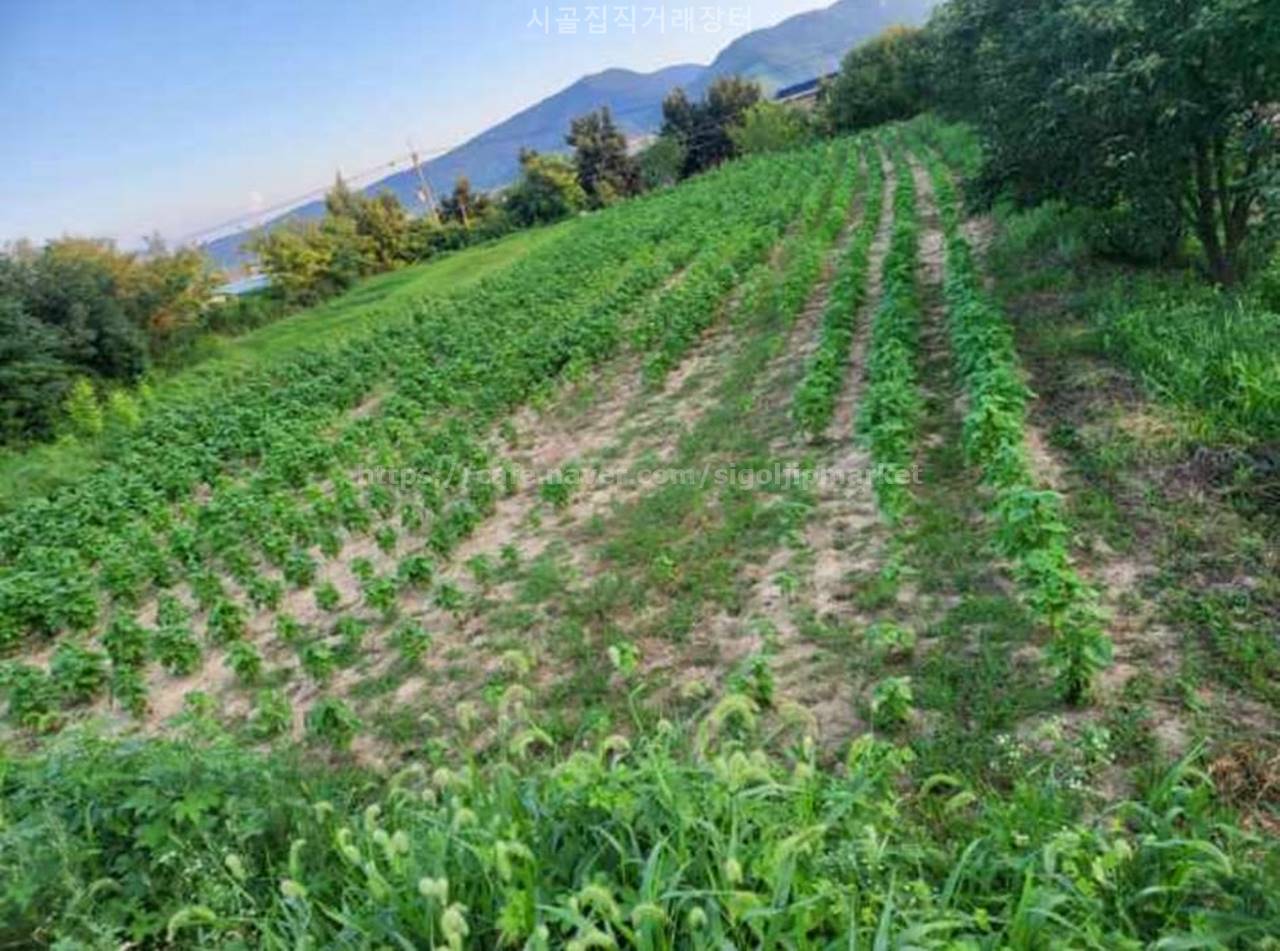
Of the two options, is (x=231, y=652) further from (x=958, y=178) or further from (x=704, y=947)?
(x=958, y=178)

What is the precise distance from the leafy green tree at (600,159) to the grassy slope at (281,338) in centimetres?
1303

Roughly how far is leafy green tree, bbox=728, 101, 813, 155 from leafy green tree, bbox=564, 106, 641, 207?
914 centimetres

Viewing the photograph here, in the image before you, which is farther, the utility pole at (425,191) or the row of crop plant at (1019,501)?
the utility pole at (425,191)

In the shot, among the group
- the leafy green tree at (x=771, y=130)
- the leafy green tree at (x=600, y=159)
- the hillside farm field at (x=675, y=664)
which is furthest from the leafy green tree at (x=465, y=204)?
the hillside farm field at (x=675, y=664)

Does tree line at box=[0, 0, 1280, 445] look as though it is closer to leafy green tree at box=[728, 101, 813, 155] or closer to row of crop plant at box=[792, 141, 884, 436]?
row of crop plant at box=[792, 141, 884, 436]

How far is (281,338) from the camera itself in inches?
1134

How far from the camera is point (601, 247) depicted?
2880 centimetres

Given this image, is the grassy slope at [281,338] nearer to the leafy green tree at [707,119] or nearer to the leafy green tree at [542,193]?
the leafy green tree at [542,193]

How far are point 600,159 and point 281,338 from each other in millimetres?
39042

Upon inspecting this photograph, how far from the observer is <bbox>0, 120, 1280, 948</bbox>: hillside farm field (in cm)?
273

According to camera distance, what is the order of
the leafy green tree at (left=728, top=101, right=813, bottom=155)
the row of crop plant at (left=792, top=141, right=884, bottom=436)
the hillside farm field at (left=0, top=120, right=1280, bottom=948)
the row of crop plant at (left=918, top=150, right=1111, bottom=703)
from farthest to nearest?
1. the leafy green tree at (left=728, top=101, right=813, bottom=155)
2. the row of crop plant at (left=792, top=141, right=884, bottom=436)
3. the row of crop plant at (left=918, top=150, right=1111, bottom=703)
4. the hillside farm field at (left=0, top=120, right=1280, bottom=948)

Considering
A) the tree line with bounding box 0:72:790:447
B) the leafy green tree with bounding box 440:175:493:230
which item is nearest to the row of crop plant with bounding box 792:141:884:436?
the tree line with bounding box 0:72:790:447

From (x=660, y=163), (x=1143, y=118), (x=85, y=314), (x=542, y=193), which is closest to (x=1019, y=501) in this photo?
(x=1143, y=118)

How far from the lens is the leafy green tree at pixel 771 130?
59.1m
